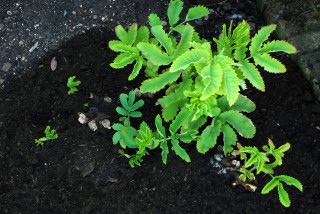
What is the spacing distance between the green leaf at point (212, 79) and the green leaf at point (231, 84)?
0.17ft

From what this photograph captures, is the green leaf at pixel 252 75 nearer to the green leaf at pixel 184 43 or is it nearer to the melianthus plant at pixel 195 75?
the melianthus plant at pixel 195 75

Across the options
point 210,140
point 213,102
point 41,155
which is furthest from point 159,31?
point 41,155

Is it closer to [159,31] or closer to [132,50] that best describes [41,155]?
[132,50]

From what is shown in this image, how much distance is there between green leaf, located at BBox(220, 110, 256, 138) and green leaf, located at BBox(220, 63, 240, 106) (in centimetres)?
46

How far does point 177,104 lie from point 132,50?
399 millimetres

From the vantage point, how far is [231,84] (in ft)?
4.88

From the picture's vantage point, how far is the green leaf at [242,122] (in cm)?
191

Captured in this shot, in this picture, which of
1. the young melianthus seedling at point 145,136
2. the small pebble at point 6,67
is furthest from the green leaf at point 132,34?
the small pebble at point 6,67

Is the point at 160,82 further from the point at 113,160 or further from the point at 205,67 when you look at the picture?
the point at 113,160

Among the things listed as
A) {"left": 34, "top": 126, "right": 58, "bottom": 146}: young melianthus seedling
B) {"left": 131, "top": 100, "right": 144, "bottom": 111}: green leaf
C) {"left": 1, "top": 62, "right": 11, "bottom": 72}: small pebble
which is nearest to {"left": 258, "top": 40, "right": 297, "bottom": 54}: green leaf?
{"left": 131, "top": 100, "right": 144, "bottom": 111}: green leaf

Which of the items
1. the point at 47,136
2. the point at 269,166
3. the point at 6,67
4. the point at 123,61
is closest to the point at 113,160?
the point at 47,136

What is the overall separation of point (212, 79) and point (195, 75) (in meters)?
0.53

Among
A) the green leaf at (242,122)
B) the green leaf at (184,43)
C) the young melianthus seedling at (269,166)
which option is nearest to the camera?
the young melianthus seedling at (269,166)

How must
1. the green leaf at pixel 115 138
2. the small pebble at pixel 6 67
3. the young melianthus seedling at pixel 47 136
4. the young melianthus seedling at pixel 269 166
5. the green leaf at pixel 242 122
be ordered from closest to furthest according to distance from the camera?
the young melianthus seedling at pixel 269 166
the green leaf at pixel 242 122
the green leaf at pixel 115 138
the young melianthus seedling at pixel 47 136
the small pebble at pixel 6 67
